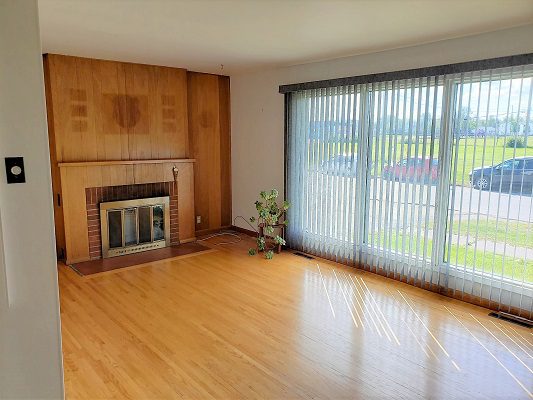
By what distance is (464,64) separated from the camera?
3.34m

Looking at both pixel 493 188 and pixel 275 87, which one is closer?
pixel 493 188

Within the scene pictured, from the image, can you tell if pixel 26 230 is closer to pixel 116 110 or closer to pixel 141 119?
pixel 116 110

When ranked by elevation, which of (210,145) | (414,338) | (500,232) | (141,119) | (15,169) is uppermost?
(141,119)

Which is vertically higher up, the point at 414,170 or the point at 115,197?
the point at 414,170

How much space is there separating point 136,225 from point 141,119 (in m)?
1.34

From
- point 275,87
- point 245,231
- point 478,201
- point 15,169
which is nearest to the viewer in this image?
point 15,169

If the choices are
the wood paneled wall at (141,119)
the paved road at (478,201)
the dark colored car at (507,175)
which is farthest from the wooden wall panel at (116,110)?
the dark colored car at (507,175)

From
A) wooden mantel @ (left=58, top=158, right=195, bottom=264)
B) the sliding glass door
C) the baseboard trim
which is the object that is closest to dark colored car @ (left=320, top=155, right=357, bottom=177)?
the sliding glass door

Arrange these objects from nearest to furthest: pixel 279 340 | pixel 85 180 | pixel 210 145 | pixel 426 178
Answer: pixel 279 340 → pixel 426 178 → pixel 85 180 → pixel 210 145

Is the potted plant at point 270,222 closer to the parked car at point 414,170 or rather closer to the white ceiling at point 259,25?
the parked car at point 414,170

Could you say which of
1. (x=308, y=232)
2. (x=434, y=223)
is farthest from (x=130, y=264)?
(x=434, y=223)

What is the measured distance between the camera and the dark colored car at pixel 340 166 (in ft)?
14.3

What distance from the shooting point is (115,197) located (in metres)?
4.89

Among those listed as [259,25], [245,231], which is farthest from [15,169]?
[245,231]
